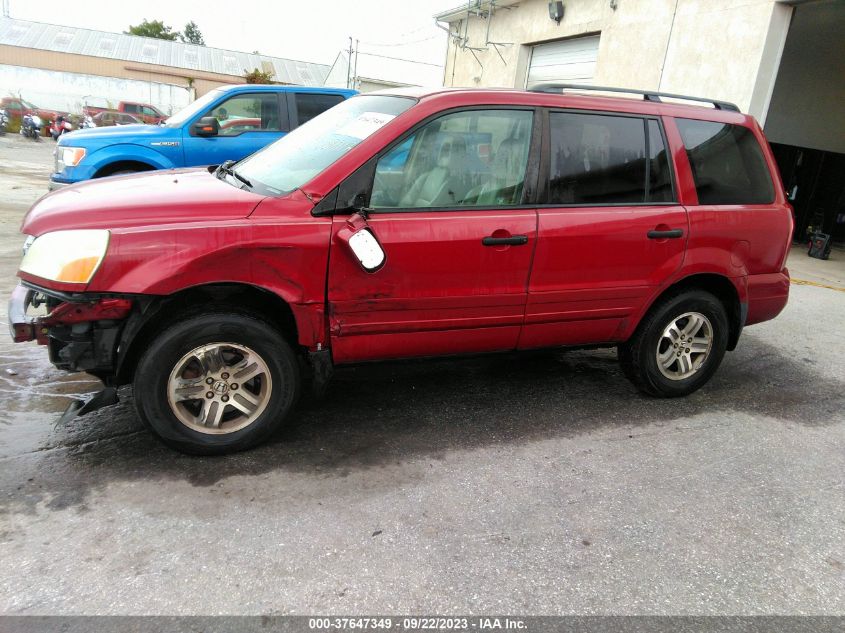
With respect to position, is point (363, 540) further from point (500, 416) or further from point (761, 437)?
point (761, 437)

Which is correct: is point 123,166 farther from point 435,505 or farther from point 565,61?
point 565,61

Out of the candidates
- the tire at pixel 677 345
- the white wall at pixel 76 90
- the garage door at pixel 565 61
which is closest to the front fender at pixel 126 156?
the tire at pixel 677 345

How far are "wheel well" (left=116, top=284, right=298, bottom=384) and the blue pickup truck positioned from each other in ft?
16.0

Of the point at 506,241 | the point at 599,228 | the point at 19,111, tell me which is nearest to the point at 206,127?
the point at 506,241

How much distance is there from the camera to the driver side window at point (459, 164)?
10.5 ft

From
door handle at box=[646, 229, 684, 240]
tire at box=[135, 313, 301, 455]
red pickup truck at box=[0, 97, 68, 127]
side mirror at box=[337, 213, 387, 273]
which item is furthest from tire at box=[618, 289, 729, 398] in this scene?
red pickup truck at box=[0, 97, 68, 127]

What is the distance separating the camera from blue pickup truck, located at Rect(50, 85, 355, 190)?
710 centimetres

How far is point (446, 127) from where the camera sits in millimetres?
3322

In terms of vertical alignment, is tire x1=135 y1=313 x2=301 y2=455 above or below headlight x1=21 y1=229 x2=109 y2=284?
below

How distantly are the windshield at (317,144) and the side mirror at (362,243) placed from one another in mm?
383

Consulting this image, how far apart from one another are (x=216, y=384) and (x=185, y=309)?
1.30 ft

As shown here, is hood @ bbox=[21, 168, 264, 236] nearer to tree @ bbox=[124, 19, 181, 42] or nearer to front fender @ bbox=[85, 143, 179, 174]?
front fender @ bbox=[85, 143, 179, 174]

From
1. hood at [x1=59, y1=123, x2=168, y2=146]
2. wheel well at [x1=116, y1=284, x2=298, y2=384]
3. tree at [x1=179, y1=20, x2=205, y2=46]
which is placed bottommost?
wheel well at [x1=116, y1=284, x2=298, y2=384]

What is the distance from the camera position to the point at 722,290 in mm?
4215
